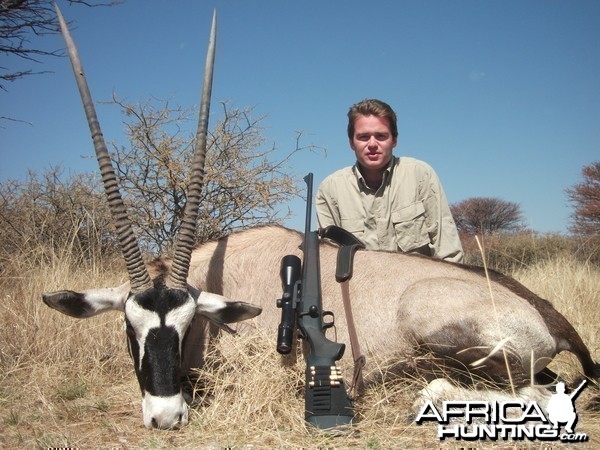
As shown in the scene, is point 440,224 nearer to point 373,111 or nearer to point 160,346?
point 373,111

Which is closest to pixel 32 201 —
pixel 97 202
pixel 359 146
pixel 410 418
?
pixel 97 202

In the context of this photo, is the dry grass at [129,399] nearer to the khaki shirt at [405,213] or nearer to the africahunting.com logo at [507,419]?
the africahunting.com logo at [507,419]

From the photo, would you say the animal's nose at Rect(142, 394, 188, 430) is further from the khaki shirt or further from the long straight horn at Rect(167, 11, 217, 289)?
the khaki shirt

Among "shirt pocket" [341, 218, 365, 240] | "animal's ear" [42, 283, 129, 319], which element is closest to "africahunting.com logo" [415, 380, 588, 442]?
"animal's ear" [42, 283, 129, 319]

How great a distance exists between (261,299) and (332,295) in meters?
0.49

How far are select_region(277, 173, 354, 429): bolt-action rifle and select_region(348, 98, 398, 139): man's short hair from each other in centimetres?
152

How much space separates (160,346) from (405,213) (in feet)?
8.52

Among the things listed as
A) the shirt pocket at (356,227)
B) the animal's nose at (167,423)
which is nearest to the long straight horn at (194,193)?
the animal's nose at (167,423)

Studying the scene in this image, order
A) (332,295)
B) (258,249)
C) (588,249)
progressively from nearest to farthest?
1. (332,295)
2. (258,249)
3. (588,249)

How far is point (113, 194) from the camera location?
3.24m

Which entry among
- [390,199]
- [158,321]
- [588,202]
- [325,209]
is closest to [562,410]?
[158,321]

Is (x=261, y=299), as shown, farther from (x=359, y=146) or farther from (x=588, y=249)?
(x=588, y=249)

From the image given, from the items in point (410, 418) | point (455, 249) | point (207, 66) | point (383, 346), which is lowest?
point (410, 418)

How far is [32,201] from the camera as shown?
788 cm
